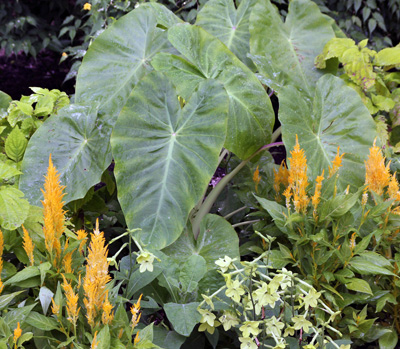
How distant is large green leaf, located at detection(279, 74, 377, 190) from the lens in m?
2.12

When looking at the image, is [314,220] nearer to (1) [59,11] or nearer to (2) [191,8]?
(2) [191,8]

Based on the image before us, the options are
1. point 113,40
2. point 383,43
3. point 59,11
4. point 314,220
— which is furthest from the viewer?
point 59,11

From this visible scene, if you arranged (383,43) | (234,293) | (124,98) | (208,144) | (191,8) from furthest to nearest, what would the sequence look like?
(383,43) → (191,8) → (124,98) → (208,144) → (234,293)

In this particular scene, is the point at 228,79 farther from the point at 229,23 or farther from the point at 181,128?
the point at 229,23

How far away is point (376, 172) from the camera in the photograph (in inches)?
73.5

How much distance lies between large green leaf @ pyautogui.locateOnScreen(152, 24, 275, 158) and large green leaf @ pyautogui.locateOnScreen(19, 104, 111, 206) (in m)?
0.40

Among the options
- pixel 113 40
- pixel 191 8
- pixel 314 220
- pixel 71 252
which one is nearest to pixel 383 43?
pixel 191 8

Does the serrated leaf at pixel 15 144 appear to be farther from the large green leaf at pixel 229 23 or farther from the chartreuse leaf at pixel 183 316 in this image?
the large green leaf at pixel 229 23

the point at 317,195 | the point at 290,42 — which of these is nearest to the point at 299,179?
the point at 317,195

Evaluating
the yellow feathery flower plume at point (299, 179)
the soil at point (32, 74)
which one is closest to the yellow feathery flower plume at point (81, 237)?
the yellow feathery flower plume at point (299, 179)

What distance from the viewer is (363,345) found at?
1968 mm

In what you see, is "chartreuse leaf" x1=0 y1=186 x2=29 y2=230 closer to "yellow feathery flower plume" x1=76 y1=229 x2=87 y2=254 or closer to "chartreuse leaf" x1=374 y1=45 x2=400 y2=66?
"yellow feathery flower plume" x1=76 y1=229 x2=87 y2=254

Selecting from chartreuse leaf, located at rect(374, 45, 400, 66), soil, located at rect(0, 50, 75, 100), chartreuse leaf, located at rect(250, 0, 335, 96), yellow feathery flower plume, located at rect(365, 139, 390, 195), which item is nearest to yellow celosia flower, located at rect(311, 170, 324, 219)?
yellow feathery flower plume, located at rect(365, 139, 390, 195)

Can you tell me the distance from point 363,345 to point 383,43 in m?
3.25
